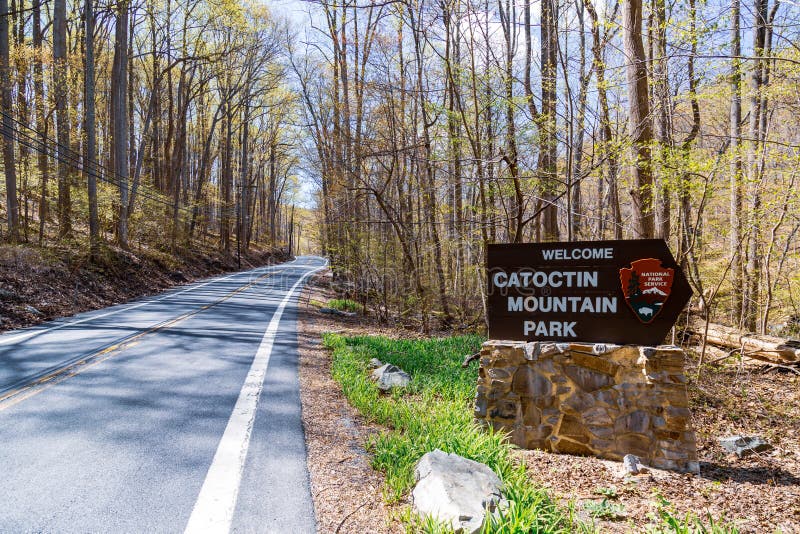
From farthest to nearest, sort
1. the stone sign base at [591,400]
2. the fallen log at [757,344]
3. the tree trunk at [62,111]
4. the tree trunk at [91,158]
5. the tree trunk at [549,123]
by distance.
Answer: the tree trunk at [91,158] → the tree trunk at [62,111] → the tree trunk at [549,123] → the fallen log at [757,344] → the stone sign base at [591,400]

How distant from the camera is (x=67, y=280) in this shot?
530 inches

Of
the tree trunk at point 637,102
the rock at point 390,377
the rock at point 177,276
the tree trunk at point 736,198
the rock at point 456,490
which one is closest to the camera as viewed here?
the rock at point 456,490

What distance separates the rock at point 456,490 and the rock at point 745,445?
3.17 m

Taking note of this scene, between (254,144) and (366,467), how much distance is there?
43.3 m

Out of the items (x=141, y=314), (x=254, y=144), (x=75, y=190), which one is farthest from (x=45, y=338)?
(x=254, y=144)

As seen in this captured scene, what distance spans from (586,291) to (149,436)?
417cm

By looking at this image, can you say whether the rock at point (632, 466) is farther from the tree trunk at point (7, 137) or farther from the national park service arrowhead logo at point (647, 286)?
the tree trunk at point (7, 137)

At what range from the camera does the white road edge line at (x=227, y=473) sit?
2.74m

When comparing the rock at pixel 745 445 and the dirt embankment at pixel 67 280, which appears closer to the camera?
the rock at pixel 745 445

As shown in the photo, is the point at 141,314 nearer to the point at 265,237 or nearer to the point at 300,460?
the point at 300,460

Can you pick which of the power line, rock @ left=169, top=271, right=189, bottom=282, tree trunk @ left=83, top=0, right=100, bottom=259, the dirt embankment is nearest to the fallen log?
the dirt embankment

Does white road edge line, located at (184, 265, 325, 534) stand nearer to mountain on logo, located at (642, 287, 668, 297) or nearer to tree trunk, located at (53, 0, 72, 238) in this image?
mountain on logo, located at (642, 287, 668, 297)

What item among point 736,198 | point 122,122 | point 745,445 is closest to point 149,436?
point 745,445

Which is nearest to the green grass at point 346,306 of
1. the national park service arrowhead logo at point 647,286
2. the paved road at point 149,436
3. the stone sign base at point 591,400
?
the paved road at point 149,436
